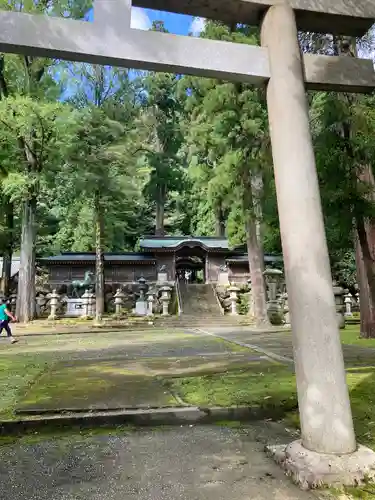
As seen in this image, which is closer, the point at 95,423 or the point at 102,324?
the point at 95,423

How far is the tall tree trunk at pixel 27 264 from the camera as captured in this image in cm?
Answer: 1595

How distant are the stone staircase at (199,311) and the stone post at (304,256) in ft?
43.3

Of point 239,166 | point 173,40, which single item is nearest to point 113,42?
point 173,40

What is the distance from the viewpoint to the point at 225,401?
11.3 ft

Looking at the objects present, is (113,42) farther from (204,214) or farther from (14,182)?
(204,214)

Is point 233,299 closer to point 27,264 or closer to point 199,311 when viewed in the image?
point 199,311

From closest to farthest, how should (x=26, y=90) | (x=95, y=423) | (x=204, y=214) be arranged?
(x=95, y=423) → (x=26, y=90) → (x=204, y=214)

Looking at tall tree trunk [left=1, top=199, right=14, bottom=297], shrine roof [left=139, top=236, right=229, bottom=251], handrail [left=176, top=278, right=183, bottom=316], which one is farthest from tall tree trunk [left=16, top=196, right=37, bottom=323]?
shrine roof [left=139, top=236, right=229, bottom=251]

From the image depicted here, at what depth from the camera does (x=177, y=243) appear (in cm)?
2180

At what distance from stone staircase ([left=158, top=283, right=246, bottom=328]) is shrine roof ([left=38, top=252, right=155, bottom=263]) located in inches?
115

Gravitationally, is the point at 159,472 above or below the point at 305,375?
below

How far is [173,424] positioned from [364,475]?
153 cm

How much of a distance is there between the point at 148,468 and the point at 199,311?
16.3 m

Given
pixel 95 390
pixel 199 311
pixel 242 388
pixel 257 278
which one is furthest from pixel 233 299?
pixel 95 390
